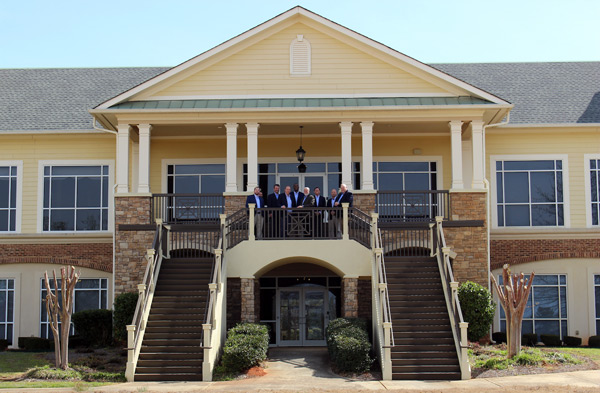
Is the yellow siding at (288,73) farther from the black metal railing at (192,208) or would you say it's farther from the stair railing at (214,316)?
the stair railing at (214,316)

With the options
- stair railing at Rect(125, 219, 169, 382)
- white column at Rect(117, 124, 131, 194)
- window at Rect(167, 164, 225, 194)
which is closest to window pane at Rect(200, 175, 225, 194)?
window at Rect(167, 164, 225, 194)

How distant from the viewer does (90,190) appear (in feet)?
81.5

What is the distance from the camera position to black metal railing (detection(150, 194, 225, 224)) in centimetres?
2295

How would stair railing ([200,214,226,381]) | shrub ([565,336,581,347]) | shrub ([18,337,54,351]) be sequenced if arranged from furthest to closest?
shrub ([565,336,581,347]), shrub ([18,337,54,351]), stair railing ([200,214,226,381])

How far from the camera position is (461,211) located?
2144 centimetres

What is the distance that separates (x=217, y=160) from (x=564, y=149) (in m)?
11.1

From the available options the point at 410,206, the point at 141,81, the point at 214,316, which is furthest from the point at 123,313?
the point at 141,81

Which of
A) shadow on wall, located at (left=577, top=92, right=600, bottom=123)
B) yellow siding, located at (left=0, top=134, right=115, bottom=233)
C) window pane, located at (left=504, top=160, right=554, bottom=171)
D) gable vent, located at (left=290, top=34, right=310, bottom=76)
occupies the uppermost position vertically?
gable vent, located at (left=290, top=34, right=310, bottom=76)

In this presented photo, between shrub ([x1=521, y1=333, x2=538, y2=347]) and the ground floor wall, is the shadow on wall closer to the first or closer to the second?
shrub ([x1=521, y1=333, x2=538, y2=347])

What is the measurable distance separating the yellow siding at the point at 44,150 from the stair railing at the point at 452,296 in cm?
1100

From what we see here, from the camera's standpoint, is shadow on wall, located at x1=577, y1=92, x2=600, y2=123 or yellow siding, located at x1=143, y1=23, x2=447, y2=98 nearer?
yellow siding, located at x1=143, y1=23, x2=447, y2=98

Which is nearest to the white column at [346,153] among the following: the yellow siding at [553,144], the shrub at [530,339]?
the yellow siding at [553,144]

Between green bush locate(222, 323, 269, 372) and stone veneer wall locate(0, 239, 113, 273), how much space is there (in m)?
7.42

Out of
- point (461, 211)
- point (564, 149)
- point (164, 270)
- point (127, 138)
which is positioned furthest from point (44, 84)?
point (564, 149)
